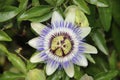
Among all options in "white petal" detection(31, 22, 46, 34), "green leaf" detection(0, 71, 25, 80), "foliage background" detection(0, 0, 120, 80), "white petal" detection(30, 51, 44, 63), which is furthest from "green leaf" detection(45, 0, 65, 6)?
"green leaf" detection(0, 71, 25, 80)

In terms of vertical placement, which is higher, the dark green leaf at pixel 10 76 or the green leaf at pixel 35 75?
the green leaf at pixel 35 75

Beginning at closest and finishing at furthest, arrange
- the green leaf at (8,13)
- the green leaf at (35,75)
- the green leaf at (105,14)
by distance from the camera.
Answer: the green leaf at (35,75), the green leaf at (8,13), the green leaf at (105,14)

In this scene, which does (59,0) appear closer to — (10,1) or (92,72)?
(10,1)

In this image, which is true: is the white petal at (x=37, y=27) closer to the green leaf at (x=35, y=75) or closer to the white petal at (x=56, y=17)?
the white petal at (x=56, y=17)

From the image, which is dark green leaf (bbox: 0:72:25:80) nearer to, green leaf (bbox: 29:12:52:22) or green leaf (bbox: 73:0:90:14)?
green leaf (bbox: 29:12:52:22)

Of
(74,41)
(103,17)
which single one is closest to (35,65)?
(74,41)

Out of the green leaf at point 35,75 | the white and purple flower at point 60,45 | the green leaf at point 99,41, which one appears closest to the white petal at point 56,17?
the white and purple flower at point 60,45

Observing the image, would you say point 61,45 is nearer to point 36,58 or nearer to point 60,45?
point 60,45
